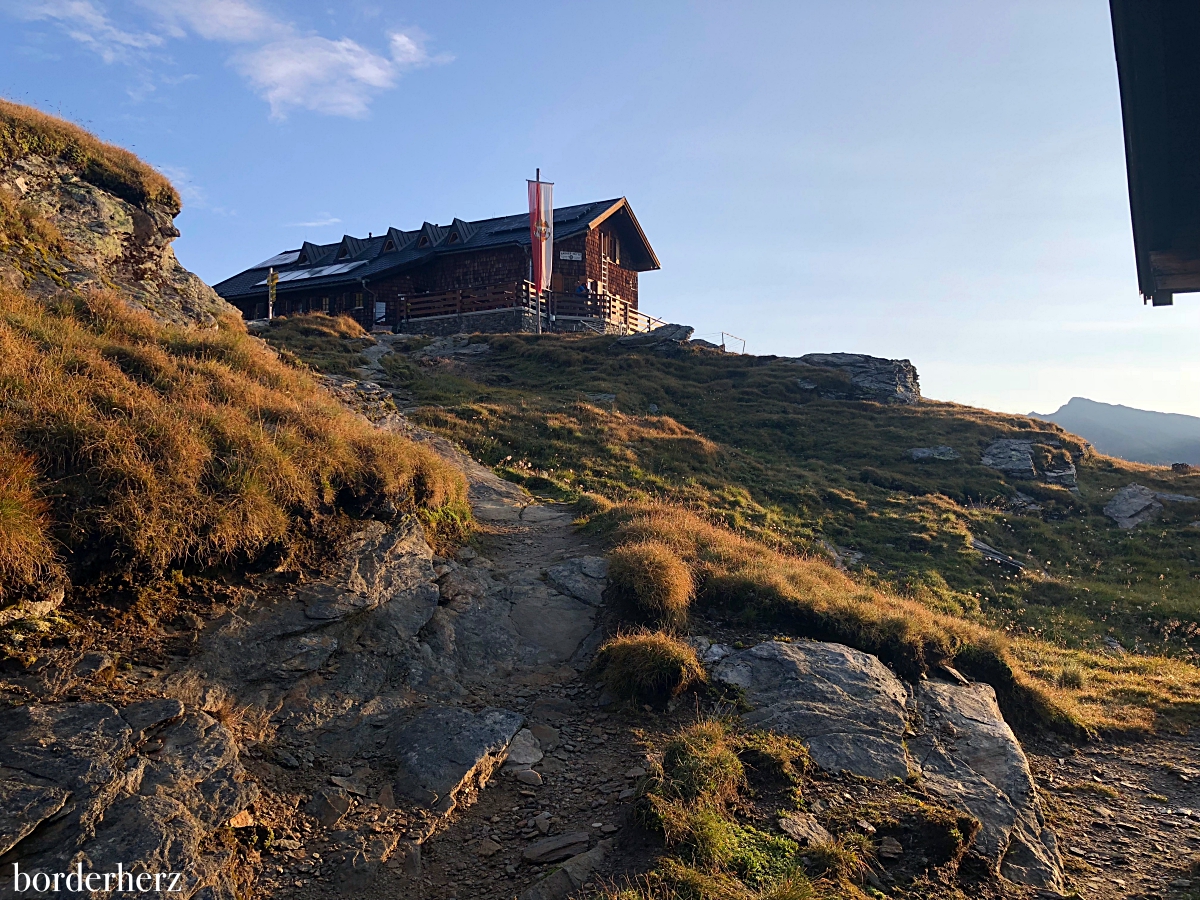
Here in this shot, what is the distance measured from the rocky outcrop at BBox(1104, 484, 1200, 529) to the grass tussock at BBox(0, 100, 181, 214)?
28440mm

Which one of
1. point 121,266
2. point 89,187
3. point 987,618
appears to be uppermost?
point 89,187

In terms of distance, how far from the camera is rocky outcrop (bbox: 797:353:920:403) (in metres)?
35.5

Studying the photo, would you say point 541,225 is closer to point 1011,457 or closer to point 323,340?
point 323,340

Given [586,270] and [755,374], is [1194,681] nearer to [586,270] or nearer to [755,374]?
[755,374]

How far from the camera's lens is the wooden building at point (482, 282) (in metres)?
44.2

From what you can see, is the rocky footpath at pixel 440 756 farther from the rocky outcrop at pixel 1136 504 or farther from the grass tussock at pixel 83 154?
the rocky outcrop at pixel 1136 504

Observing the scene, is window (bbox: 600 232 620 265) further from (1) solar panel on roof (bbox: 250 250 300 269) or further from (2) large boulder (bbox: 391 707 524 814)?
(2) large boulder (bbox: 391 707 524 814)

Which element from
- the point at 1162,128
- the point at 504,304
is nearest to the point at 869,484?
the point at 1162,128

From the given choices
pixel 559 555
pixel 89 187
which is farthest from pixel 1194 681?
pixel 89 187

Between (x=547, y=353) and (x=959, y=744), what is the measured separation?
98.7 feet

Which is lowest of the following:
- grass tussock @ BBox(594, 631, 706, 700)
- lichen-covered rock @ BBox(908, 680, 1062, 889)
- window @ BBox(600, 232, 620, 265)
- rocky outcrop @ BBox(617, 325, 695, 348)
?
lichen-covered rock @ BBox(908, 680, 1062, 889)

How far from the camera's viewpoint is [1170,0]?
462 cm

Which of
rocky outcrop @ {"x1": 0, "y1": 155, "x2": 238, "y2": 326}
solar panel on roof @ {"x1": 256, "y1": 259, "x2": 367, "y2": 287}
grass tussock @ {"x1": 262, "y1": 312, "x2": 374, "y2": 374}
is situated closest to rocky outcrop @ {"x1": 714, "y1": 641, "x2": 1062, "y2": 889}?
rocky outcrop @ {"x1": 0, "y1": 155, "x2": 238, "y2": 326}

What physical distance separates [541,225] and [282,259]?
97.4 feet
